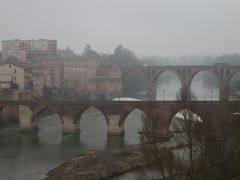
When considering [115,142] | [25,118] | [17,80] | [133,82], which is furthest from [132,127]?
[133,82]

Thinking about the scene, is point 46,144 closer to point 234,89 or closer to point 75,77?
point 234,89

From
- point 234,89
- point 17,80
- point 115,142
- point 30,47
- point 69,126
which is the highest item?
point 30,47

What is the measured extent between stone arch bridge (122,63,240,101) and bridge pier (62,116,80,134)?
25824mm

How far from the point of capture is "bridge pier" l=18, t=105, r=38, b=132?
137 ft

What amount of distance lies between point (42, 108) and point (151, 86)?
32634mm

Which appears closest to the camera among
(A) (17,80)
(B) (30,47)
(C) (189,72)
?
(A) (17,80)

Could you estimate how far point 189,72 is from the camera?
228 ft

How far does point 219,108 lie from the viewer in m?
35.4

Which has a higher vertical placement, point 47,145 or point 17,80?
point 17,80

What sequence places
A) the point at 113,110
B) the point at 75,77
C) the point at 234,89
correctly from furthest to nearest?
1. the point at 75,77
2. the point at 234,89
3. the point at 113,110

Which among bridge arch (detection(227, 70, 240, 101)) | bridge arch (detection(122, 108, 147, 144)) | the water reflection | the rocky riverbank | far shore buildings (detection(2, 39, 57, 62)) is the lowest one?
the rocky riverbank

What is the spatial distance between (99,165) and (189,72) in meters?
43.3

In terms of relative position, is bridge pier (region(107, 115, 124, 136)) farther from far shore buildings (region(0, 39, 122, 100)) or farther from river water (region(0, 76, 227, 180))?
far shore buildings (region(0, 39, 122, 100))

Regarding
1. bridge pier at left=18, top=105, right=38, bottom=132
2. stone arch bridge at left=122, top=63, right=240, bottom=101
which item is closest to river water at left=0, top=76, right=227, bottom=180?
bridge pier at left=18, top=105, right=38, bottom=132
